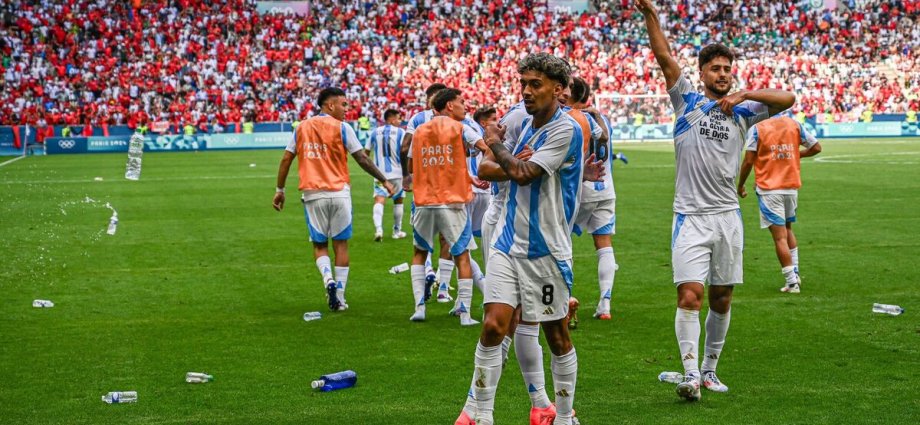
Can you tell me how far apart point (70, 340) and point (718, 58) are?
19.9ft

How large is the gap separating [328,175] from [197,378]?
3648 millimetres

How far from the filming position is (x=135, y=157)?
37.9 m

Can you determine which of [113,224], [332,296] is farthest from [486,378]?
[113,224]

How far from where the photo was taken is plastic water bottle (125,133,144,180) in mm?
30866

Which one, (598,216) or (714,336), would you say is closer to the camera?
(714,336)

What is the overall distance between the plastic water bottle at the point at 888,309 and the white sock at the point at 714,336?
11.3 feet

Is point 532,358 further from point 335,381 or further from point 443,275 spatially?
point 443,275

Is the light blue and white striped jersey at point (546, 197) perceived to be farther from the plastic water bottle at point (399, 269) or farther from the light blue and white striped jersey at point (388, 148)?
the light blue and white striped jersey at point (388, 148)

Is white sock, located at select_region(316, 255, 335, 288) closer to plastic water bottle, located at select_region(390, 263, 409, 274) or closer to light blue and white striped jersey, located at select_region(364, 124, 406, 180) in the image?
plastic water bottle, located at select_region(390, 263, 409, 274)

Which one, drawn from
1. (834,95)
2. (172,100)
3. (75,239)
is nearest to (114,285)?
(75,239)

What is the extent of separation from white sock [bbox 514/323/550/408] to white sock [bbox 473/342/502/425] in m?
0.17

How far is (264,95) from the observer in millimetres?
50719

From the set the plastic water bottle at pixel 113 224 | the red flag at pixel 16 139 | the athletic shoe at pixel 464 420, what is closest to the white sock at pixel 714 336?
the athletic shoe at pixel 464 420

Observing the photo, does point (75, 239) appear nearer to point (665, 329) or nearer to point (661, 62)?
point (665, 329)
